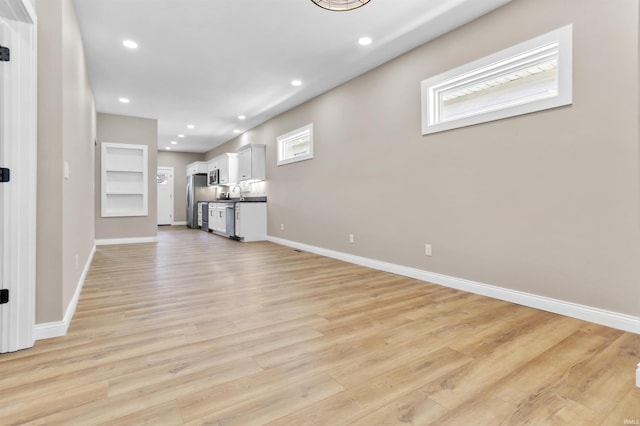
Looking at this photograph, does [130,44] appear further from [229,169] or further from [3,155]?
[229,169]

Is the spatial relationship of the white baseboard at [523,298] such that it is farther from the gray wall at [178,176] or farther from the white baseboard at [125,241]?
the gray wall at [178,176]

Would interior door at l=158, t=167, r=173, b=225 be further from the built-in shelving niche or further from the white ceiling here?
the white ceiling

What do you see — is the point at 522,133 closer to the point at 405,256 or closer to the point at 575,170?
the point at 575,170

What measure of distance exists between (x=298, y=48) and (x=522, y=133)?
8.57 ft

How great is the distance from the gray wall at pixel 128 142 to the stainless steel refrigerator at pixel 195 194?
319 centimetres

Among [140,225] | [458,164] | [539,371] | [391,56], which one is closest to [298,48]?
[391,56]

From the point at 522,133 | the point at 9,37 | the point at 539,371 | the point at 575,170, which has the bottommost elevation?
the point at 539,371

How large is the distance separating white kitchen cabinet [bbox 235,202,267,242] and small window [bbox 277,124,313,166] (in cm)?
117

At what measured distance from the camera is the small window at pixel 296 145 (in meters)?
5.64

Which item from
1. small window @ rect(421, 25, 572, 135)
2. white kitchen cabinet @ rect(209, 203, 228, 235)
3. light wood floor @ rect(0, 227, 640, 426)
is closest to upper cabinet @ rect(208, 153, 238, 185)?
white kitchen cabinet @ rect(209, 203, 228, 235)

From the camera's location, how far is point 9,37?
71.6 inches

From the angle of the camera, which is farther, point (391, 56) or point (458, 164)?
point (391, 56)

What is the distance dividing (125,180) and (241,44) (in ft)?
15.1

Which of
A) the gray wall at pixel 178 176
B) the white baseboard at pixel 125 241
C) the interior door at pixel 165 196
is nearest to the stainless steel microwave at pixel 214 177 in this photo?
the gray wall at pixel 178 176
